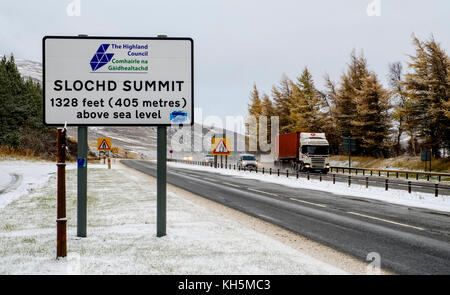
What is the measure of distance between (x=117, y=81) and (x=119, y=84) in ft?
0.22

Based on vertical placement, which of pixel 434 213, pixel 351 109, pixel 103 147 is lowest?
pixel 434 213

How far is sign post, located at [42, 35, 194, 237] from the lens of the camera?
283 inches

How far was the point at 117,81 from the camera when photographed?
7344 mm

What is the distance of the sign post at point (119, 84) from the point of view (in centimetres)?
720

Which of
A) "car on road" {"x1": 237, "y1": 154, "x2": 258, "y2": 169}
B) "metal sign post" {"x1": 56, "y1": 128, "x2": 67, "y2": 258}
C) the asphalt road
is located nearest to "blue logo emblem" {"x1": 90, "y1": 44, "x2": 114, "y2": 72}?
"metal sign post" {"x1": 56, "y1": 128, "x2": 67, "y2": 258}

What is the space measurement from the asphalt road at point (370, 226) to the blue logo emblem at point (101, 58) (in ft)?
19.6

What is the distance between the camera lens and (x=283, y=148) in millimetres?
44594

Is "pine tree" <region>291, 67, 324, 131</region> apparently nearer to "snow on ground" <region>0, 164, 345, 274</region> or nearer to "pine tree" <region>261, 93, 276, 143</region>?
"pine tree" <region>261, 93, 276, 143</region>

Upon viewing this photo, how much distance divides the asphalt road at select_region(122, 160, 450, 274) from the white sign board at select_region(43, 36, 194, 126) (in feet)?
14.8

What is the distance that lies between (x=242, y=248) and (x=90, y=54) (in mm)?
4748

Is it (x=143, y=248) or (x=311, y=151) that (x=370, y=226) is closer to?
(x=143, y=248)

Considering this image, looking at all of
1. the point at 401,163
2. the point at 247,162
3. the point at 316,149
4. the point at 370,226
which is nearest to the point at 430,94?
the point at 401,163
